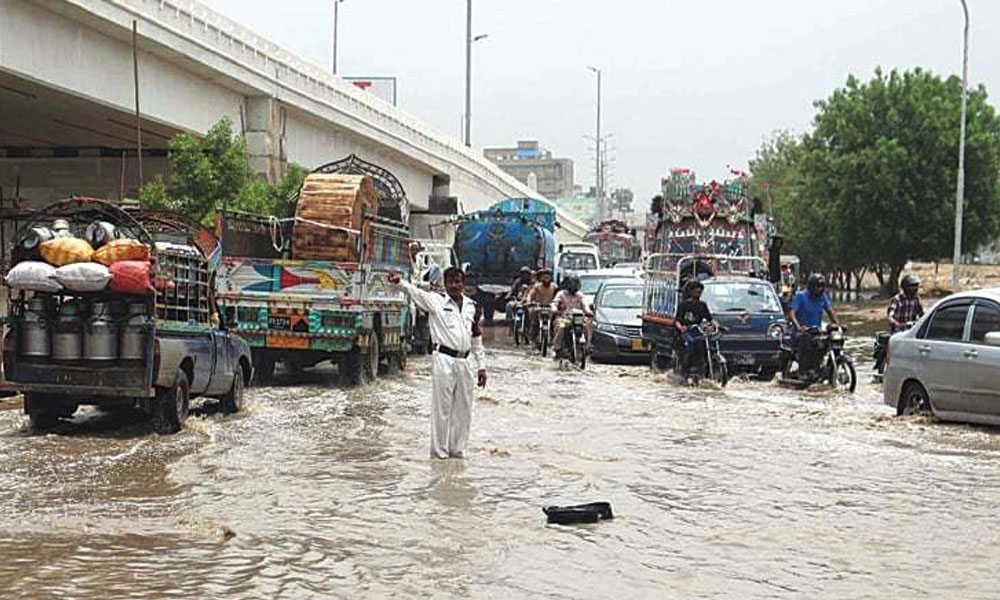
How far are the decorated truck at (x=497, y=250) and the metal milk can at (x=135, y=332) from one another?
24.3 metres

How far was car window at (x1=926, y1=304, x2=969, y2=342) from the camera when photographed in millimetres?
14031

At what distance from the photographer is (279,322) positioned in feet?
59.4

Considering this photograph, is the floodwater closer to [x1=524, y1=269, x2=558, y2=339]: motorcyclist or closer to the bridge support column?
[x1=524, y1=269, x2=558, y2=339]: motorcyclist

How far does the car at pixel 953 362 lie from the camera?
44.4ft

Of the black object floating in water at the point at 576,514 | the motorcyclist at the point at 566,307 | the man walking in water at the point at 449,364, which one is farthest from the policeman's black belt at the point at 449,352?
the motorcyclist at the point at 566,307

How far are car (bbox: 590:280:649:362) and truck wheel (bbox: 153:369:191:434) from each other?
39.1ft

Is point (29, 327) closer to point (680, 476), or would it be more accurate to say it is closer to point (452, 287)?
point (452, 287)

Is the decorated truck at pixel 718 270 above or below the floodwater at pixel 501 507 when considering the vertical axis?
above

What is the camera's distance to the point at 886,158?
179 ft

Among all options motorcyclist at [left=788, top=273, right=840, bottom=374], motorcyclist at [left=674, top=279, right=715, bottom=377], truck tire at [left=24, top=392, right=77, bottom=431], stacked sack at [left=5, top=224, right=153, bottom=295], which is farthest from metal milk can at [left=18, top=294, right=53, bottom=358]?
motorcyclist at [left=788, top=273, right=840, bottom=374]

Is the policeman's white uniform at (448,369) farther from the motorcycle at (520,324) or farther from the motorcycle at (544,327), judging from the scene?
the motorcycle at (520,324)

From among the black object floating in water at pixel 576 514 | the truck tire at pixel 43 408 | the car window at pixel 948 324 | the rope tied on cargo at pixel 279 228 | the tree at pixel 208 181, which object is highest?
the tree at pixel 208 181

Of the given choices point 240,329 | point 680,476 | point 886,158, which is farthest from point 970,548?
point 886,158

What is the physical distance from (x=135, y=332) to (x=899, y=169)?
46.5m
